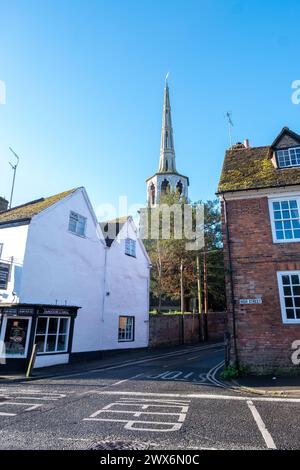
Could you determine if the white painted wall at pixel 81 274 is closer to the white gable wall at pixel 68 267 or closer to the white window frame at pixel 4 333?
the white gable wall at pixel 68 267

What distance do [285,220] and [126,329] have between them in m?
14.0

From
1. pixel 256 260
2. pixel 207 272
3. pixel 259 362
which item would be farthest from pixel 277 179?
pixel 207 272

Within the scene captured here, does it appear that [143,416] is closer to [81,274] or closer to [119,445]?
[119,445]

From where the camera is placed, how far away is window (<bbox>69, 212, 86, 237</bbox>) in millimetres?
18281

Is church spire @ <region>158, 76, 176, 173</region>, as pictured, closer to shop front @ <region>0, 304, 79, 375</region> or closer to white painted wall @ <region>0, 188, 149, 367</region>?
white painted wall @ <region>0, 188, 149, 367</region>

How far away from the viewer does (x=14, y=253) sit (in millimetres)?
15141

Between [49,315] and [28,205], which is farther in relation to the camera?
[28,205]

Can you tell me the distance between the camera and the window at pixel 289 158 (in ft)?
44.5

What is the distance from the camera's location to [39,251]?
15.7 m

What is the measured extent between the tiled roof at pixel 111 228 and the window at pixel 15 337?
26.8 ft

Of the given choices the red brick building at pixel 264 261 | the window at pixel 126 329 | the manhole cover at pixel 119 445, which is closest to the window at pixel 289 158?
the red brick building at pixel 264 261

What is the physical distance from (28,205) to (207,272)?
871 inches

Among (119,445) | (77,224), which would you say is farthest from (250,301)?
(77,224)

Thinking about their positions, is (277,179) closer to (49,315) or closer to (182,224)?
(49,315)
